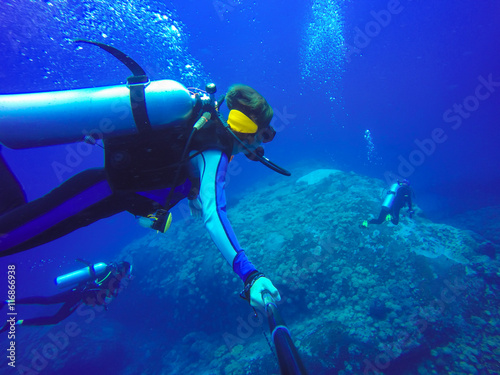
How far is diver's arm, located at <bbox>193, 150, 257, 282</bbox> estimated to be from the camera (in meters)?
1.61

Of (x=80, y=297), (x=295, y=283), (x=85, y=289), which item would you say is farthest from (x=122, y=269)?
(x=295, y=283)

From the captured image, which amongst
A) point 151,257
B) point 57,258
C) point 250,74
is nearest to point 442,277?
point 151,257

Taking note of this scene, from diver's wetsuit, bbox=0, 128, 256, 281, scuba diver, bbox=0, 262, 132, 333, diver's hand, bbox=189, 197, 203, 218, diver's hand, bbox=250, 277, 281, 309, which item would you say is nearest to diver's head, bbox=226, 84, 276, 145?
diver's wetsuit, bbox=0, 128, 256, 281

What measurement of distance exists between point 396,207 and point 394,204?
0.12 meters

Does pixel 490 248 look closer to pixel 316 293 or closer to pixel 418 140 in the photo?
pixel 316 293

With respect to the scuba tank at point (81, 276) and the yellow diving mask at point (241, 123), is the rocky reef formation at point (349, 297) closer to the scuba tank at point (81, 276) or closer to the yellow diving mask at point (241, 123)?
the scuba tank at point (81, 276)

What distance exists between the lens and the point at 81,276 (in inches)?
272

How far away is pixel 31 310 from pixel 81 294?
19.0 metres

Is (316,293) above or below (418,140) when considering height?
below

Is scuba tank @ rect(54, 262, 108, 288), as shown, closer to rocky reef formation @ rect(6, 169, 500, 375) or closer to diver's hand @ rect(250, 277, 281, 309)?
rocky reef formation @ rect(6, 169, 500, 375)

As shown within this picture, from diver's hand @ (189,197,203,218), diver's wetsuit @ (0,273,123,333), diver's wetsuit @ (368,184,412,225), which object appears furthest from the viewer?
diver's wetsuit @ (368,184,412,225)

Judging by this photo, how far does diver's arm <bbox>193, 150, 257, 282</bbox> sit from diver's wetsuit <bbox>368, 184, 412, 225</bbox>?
20.9 feet

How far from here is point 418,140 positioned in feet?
192

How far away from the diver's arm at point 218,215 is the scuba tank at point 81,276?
7.38 m
